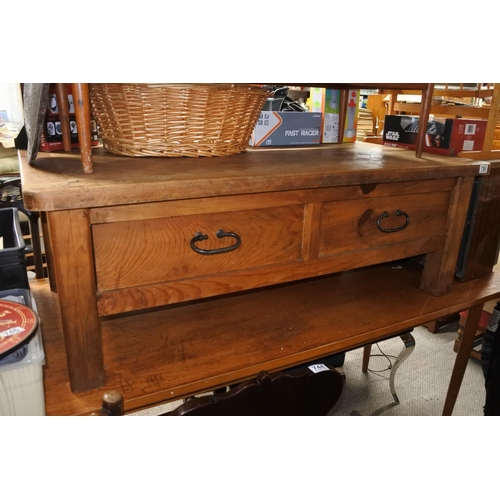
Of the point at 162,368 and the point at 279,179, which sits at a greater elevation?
the point at 279,179

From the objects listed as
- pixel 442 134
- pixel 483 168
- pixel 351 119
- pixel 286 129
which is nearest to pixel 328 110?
pixel 351 119

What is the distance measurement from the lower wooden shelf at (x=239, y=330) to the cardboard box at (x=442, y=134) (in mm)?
374

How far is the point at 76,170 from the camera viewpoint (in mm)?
755

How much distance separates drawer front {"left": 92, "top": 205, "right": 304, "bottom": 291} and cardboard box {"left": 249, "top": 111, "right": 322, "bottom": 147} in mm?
385

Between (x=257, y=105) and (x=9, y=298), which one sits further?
(x=257, y=105)

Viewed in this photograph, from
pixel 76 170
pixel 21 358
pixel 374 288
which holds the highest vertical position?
pixel 76 170

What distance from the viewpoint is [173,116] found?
33.3 inches

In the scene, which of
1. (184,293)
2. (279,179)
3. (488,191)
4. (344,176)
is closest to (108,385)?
(184,293)

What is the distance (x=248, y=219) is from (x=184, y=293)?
7.1 inches

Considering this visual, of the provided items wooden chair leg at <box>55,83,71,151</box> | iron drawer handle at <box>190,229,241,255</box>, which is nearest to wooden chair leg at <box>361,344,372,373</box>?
iron drawer handle at <box>190,229,241,255</box>

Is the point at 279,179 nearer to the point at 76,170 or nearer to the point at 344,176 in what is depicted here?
the point at 344,176

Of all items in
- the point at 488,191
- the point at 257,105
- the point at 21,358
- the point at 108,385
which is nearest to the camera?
the point at 21,358

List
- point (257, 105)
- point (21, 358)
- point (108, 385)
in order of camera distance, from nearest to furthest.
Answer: point (21, 358) < point (108, 385) < point (257, 105)

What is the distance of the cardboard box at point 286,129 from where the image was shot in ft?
3.84
